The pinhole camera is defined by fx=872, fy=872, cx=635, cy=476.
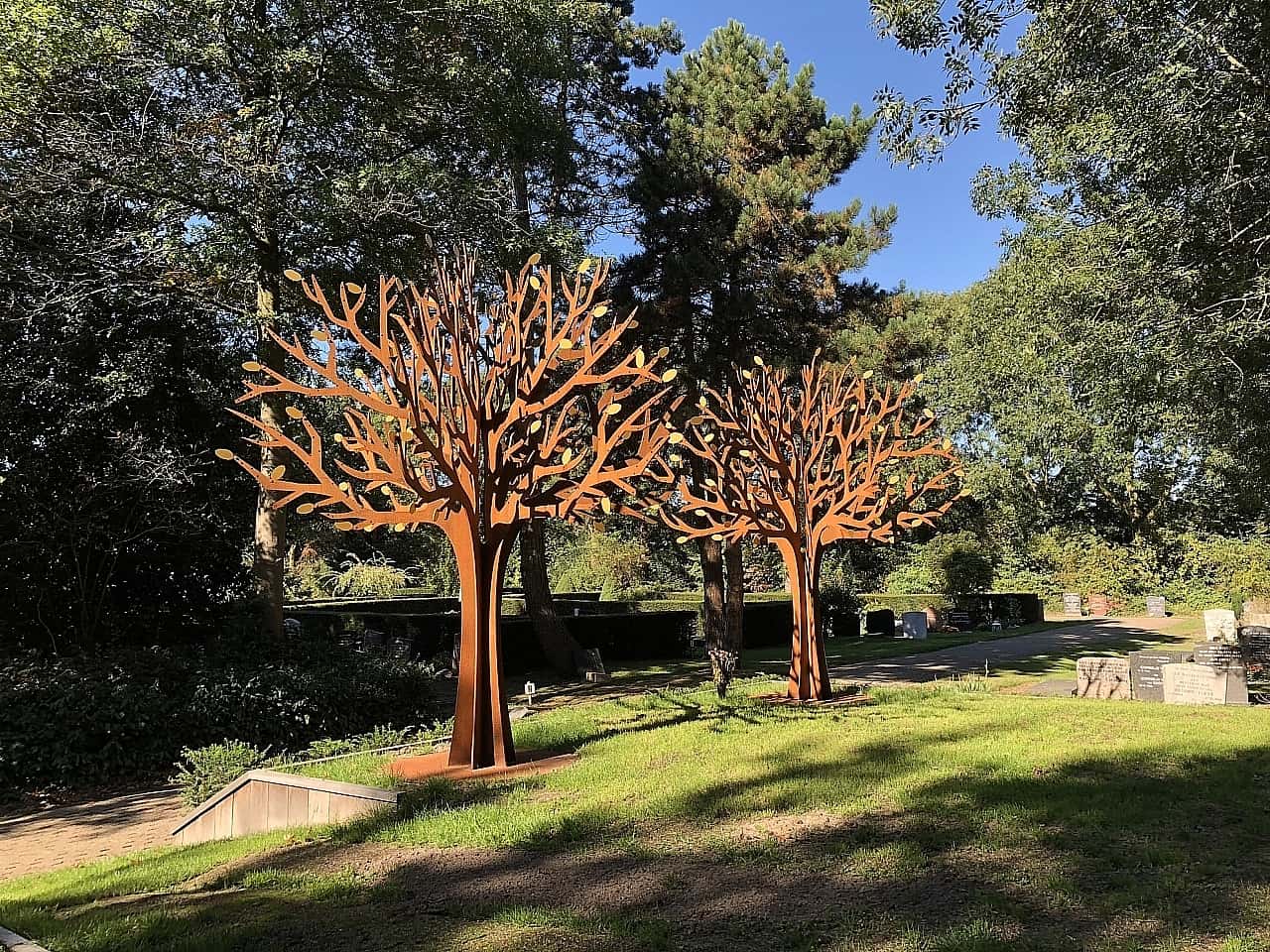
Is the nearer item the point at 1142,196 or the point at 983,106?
the point at 983,106

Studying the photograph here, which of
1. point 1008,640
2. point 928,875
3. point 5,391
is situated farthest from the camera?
point 1008,640

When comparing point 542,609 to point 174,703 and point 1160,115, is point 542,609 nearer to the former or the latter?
point 174,703

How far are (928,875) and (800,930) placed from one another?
3.03 feet

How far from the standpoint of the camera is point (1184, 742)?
7.27 m

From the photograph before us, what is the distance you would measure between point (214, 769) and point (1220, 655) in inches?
514

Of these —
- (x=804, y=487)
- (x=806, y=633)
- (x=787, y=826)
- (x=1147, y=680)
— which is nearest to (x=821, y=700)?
(x=806, y=633)

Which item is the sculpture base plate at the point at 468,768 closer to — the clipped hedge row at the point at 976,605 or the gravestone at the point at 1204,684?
the gravestone at the point at 1204,684

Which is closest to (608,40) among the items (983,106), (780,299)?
(780,299)

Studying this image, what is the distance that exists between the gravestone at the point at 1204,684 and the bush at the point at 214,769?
10.3m

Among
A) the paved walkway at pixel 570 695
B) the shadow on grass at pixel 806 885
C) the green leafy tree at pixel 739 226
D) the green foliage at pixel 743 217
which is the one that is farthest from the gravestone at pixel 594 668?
the shadow on grass at pixel 806 885

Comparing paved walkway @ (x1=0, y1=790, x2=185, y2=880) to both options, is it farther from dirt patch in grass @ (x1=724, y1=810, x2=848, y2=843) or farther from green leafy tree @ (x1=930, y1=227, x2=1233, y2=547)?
green leafy tree @ (x1=930, y1=227, x2=1233, y2=547)

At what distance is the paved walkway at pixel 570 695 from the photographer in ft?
24.0

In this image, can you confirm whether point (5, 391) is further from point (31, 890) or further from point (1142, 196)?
point (1142, 196)

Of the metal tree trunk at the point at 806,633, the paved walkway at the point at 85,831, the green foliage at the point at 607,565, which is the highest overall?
the green foliage at the point at 607,565
